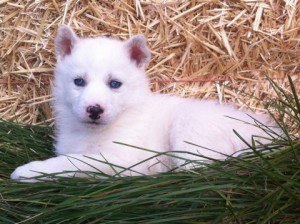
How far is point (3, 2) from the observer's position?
3836 millimetres

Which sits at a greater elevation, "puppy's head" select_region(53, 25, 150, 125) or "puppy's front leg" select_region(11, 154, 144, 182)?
"puppy's head" select_region(53, 25, 150, 125)

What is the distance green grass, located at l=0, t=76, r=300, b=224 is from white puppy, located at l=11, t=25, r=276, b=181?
1.25ft

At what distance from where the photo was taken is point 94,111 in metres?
3.01

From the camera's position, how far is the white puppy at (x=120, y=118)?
9.88ft

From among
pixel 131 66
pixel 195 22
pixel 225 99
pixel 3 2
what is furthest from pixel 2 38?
pixel 225 99

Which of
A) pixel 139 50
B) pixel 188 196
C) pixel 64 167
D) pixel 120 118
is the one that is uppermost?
pixel 139 50

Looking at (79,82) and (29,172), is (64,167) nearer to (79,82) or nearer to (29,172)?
(29,172)

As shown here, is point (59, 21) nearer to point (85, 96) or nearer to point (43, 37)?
point (43, 37)

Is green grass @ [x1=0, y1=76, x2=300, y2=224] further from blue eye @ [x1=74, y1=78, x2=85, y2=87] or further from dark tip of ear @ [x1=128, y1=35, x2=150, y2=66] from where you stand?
dark tip of ear @ [x1=128, y1=35, x2=150, y2=66]

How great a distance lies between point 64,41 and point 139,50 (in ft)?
1.55

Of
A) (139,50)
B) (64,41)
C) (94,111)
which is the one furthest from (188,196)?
(64,41)

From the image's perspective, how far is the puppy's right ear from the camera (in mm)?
3354

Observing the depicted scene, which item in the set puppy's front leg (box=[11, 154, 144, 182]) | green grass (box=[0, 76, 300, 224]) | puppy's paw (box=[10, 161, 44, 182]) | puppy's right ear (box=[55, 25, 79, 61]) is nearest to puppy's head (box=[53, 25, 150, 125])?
puppy's right ear (box=[55, 25, 79, 61])

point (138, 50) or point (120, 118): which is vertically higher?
point (138, 50)
